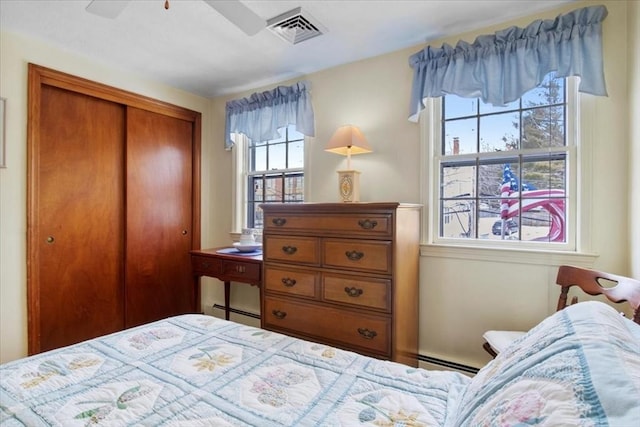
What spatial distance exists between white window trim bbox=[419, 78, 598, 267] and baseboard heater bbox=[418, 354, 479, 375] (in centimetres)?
73

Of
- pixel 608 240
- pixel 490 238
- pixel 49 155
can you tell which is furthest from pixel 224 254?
pixel 608 240

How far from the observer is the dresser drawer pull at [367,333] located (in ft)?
6.41

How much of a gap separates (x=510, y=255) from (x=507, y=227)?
0.20 meters

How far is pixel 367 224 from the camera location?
198 cm

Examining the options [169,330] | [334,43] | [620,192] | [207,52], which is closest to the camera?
[169,330]

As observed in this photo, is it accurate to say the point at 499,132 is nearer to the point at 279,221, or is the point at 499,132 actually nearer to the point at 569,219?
the point at 569,219

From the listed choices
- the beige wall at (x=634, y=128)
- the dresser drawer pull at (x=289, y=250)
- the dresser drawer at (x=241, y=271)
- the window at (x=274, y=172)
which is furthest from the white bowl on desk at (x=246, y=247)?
the beige wall at (x=634, y=128)

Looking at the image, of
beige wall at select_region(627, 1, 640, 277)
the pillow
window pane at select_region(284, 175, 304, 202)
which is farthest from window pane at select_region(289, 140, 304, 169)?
the pillow

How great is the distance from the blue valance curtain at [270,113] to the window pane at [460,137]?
1.10 m

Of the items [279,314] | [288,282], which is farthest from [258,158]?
[279,314]

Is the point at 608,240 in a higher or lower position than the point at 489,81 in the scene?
lower

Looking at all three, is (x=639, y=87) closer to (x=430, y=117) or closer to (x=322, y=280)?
(x=430, y=117)

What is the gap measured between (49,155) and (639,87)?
148 inches

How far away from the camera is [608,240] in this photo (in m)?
1.82
